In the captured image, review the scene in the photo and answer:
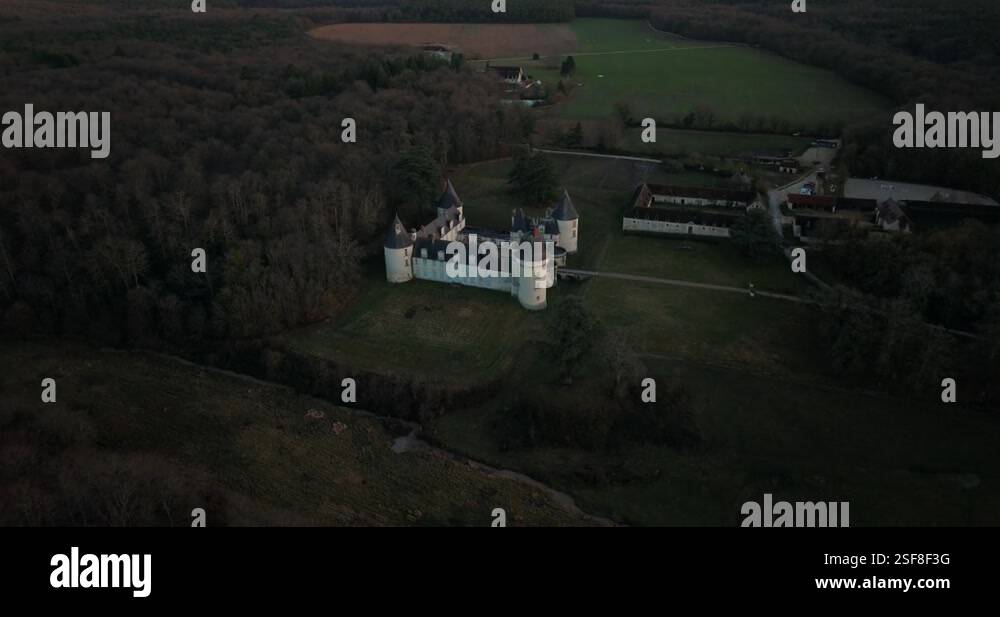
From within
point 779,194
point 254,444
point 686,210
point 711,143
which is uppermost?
point 711,143

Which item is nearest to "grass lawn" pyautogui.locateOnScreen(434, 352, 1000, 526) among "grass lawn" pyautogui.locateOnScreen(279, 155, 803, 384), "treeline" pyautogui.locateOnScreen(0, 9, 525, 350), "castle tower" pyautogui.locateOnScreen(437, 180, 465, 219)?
"grass lawn" pyautogui.locateOnScreen(279, 155, 803, 384)

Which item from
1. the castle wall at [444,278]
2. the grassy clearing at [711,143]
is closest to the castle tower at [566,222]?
the castle wall at [444,278]

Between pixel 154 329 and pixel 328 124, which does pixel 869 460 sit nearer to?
pixel 154 329

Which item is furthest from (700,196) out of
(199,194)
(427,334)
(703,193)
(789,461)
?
(199,194)

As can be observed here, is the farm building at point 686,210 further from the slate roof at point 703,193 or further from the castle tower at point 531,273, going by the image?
the castle tower at point 531,273

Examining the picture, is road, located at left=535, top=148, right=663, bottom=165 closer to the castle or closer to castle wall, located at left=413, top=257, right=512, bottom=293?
the castle

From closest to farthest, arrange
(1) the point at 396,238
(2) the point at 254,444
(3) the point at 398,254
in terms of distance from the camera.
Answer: (2) the point at 254,444, (1) the point at 396,238, (3) the point at 398,254

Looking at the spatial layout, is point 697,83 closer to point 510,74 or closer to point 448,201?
point 510,74
